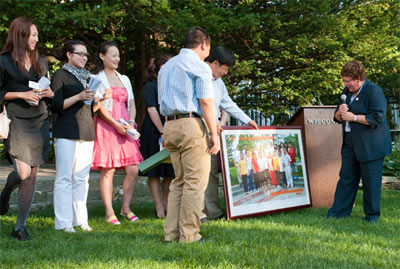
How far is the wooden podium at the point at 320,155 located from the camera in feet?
20.2

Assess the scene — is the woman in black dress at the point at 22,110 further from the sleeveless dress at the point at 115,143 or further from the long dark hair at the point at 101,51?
the long dark hair at the point at 101,51

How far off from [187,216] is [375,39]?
7.68m

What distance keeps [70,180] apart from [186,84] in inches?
67.7

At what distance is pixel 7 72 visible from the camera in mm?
4125

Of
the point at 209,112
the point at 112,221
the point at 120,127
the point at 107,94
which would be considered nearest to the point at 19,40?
the point at 107,94

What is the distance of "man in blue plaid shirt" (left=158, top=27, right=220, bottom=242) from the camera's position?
12.6 ft

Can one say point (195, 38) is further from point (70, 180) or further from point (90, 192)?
point (90, 192)

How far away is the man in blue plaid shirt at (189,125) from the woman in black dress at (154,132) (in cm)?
139

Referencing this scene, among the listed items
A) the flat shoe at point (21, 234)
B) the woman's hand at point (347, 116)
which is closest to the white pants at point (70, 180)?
the flat shoe at point (21, 234)

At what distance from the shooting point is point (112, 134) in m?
5.11

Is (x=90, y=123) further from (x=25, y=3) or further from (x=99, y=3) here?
(x=99, y=3)

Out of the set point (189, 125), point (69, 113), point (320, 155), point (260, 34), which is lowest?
point (320, 155)

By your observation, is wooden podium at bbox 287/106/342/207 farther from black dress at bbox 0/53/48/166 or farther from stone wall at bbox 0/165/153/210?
black dress at bbox 0/53/48/166

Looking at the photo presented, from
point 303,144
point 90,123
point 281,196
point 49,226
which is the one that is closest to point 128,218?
point 49,226
